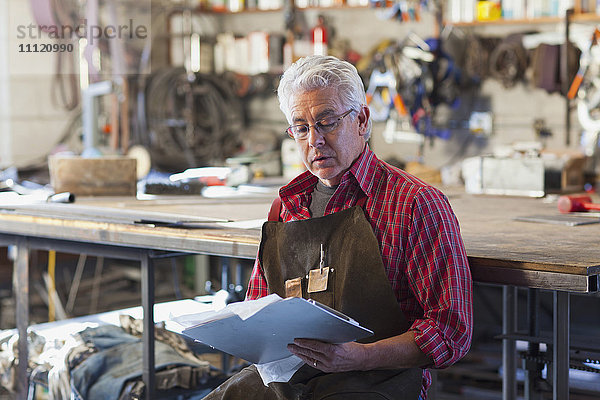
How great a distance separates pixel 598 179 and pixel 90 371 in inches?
137

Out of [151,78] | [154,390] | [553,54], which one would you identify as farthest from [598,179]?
[151,78]

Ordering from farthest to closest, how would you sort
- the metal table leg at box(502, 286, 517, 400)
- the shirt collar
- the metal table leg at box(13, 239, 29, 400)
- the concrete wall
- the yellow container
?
the concrete wall
the yellow container
the metal table leg at box(502, 286, 517, 400)
the metal table leg at box(13, 239, 29, 400)
the shirt collar

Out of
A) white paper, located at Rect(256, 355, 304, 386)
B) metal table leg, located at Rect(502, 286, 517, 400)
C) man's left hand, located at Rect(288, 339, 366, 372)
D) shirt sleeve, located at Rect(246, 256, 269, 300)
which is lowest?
metal table leg, located at Rect(502, 286, 517, 400)

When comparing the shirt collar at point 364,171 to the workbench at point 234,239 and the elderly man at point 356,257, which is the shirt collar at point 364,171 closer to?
the elderly man at point 356,257

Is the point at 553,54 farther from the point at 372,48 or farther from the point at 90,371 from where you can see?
the point at 90,371

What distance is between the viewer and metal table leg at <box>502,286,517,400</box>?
349cm

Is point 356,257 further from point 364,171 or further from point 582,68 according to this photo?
point 582,68

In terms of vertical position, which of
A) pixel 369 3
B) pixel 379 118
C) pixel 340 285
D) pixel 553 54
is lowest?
pixel 340 285

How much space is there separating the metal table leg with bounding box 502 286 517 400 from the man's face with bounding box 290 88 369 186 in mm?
1556

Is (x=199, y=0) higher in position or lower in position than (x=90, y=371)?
higher

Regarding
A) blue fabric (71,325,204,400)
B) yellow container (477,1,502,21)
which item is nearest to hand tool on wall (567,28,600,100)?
yellow container (477,1,502,21)

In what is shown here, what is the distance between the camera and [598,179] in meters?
5.35

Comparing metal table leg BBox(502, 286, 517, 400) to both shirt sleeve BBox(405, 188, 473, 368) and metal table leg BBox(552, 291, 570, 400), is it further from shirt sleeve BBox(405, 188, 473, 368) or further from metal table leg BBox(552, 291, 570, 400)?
shirt sleeve BBox(405, 188, 473, 368)

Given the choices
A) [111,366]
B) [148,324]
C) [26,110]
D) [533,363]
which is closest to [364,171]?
[148,324]
